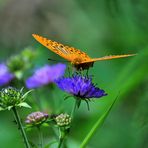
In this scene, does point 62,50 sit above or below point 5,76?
above

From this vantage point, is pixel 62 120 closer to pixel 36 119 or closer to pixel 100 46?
pixel 36 119

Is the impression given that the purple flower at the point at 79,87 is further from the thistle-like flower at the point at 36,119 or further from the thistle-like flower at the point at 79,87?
the thistle-like flower at the point at 36,119

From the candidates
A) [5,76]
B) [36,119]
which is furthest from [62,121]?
[5,76]

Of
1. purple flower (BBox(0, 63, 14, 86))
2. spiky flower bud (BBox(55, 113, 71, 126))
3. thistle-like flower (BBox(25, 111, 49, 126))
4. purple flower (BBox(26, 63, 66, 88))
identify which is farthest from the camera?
purple flower (BBox(0, 63, 14, 86))

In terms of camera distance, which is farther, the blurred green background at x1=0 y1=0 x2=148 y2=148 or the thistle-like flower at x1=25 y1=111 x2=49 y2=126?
the blurred green background at x1=0 y1=0 x2=148 y2=148

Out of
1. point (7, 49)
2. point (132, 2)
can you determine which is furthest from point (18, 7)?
point (132, 2)

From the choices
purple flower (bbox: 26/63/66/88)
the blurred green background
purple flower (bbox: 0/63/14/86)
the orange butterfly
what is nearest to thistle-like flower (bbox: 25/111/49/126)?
the orange butterfly

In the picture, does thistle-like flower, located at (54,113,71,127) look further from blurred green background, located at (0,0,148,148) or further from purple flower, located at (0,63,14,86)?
purple flower, located at (0,63,14,86)
